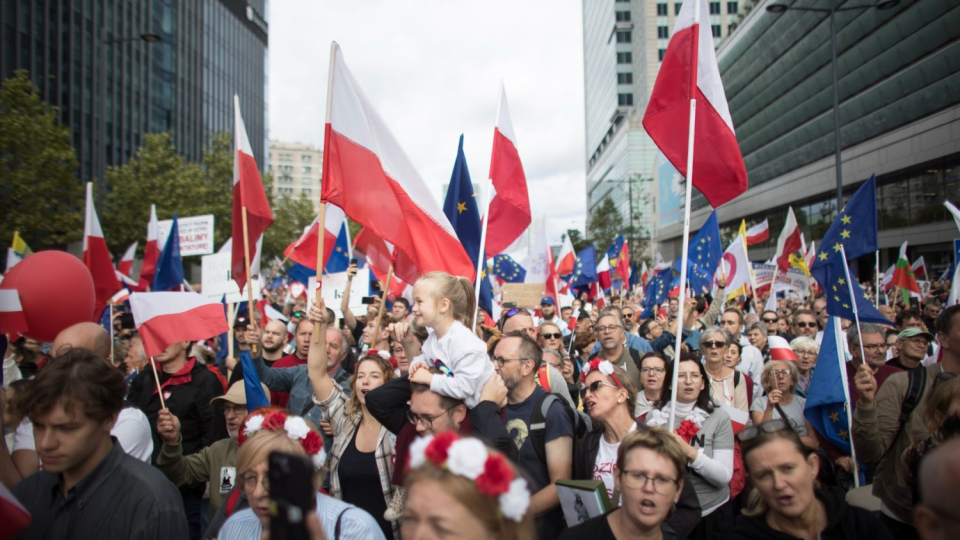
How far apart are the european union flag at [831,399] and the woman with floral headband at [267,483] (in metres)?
3.75

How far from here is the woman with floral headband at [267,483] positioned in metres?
2.48

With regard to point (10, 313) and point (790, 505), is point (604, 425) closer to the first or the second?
point (790, 505)

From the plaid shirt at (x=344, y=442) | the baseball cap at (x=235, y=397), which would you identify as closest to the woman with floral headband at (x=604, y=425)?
the plaid shirt at (x=344, y=442)

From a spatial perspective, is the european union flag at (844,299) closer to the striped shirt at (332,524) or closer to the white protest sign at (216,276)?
the striped shirt at (332,524)

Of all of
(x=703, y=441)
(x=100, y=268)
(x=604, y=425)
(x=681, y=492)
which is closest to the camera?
(x=681, y=492)

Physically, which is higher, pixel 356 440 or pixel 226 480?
pixel 356 440

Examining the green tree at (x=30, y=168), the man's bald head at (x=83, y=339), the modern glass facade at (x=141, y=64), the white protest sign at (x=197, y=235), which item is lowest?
the man's bald head at (x=83, y=339)

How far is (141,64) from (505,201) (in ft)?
183

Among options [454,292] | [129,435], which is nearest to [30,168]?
[129,435]

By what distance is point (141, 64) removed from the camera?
5188 cm

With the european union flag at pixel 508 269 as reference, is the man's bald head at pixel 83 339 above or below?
below

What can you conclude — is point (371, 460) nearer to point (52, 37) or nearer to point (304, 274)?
point (304, 274)

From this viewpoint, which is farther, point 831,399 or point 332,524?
point 831,399

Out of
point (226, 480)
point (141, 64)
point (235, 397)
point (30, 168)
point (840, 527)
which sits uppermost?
point (141, 64)
